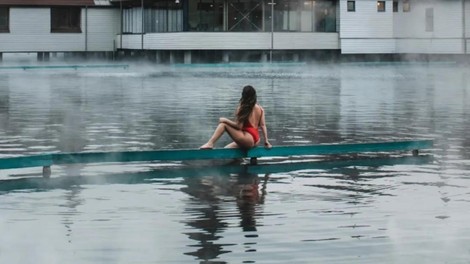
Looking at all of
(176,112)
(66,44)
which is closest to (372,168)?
(176,112)

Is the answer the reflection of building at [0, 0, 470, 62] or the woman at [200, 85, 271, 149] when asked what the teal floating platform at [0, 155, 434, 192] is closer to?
the woman at [200, 85, 271, 149]

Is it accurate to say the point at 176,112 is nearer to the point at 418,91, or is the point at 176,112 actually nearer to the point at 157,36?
the point at 418,91

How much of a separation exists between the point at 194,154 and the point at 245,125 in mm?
1038

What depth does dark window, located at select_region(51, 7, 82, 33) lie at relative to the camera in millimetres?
82062

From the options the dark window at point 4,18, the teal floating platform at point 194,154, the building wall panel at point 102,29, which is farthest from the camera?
the building wall panel at point 102,29

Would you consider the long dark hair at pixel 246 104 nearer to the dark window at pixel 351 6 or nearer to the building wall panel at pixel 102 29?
the dark window at pixel 351 6

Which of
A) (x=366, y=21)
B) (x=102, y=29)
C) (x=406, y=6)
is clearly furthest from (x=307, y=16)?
(x=102, y=29)

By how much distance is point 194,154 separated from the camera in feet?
54.3

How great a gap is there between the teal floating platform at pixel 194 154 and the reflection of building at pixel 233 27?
5579 cm

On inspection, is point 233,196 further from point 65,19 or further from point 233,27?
point 65,19

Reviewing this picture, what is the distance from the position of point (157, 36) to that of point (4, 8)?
502 inches

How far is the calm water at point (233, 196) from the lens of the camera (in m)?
10.2

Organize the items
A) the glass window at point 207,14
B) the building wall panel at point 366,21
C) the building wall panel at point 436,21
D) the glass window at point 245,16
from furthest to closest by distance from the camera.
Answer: the building wall panel at point 436,21 < the building wall panel at point 366,21 < the glass window at point 245,16 < the glass window at point 207,14

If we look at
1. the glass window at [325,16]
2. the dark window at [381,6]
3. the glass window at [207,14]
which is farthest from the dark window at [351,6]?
the glass window at [207,14]
